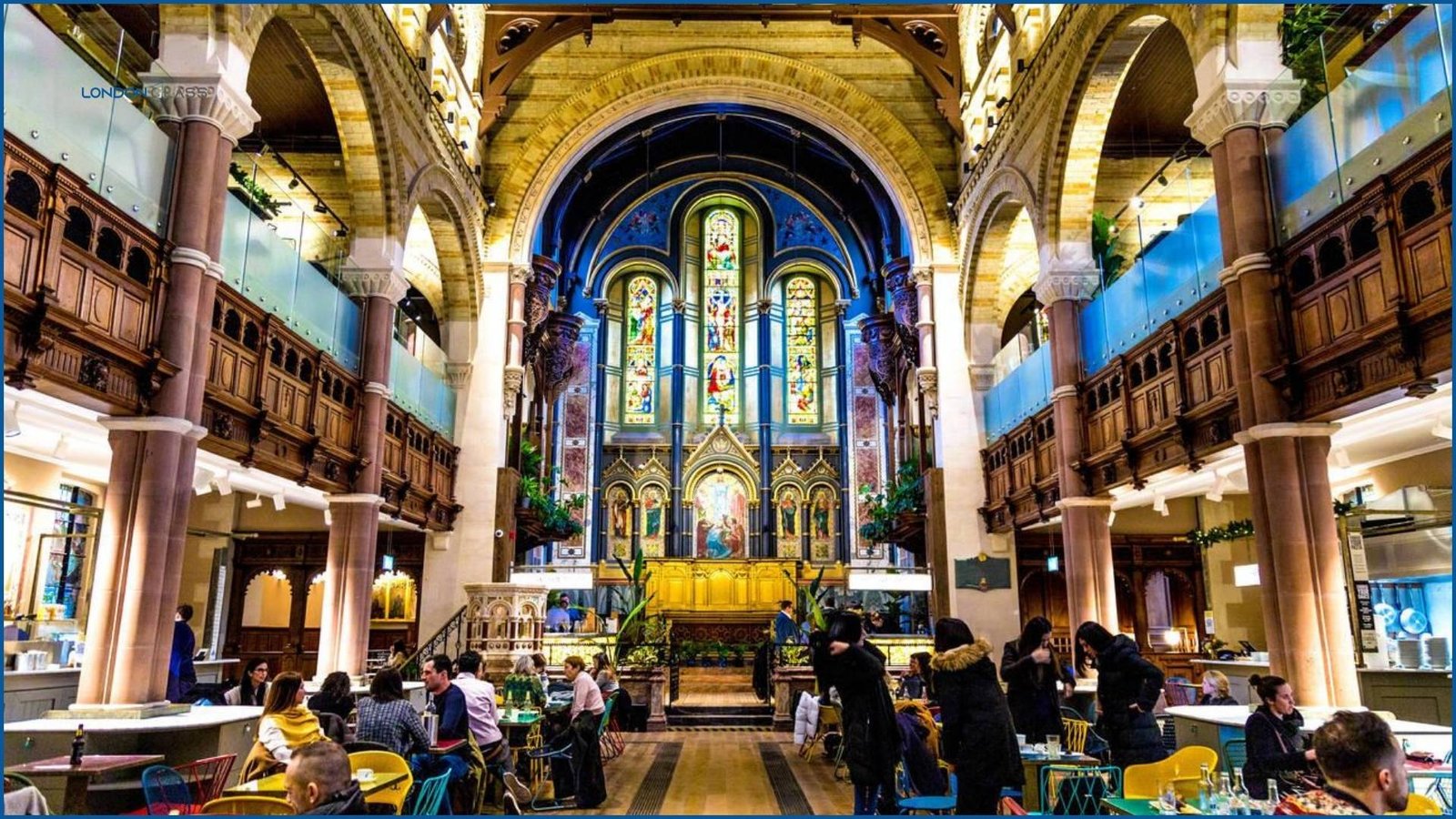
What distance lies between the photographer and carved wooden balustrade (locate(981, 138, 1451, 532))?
6.36 metres

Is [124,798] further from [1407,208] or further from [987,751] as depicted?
[1407,208]

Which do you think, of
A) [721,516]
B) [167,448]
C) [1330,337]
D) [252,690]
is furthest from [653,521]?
[1330,337]

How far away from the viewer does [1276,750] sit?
520 centimetres

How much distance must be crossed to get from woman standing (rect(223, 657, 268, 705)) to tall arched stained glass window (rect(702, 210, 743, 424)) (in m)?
20.1

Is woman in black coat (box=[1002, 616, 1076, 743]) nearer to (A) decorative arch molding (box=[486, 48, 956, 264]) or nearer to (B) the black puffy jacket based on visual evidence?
(B) the black puffy jacket

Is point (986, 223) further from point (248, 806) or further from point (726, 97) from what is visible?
point (248, 806)

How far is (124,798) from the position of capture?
21.2ft

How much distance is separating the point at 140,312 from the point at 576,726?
5054 millimetres

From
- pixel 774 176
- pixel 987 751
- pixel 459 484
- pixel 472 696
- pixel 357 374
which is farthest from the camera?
pixel 774 176

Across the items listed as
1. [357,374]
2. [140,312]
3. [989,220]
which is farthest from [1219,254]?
[357,374]

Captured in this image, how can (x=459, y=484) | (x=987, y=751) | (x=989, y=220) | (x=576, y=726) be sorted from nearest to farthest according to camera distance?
(x=987, y=751) < (x=576, y=726) < (x=989, y=220) < (x=459, y=484)

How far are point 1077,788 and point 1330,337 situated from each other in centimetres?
412

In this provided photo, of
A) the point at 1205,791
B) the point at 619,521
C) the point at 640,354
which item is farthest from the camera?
the point at 640,354

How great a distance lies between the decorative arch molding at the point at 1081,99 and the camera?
428 inches
